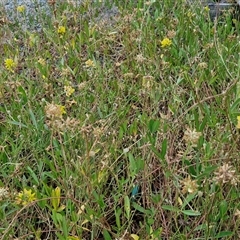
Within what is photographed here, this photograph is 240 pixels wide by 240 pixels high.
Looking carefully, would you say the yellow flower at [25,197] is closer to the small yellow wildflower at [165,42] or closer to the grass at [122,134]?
the grass at [122,134]

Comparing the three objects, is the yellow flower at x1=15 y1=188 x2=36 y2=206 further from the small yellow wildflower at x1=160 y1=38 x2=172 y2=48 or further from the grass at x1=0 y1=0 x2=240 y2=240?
the small yellow wildflower at x1=160 y1=38 x2=172 y2=48

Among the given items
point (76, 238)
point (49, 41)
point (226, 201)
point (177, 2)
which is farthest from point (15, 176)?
point (177, 2)

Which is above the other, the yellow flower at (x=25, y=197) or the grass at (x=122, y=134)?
the yellow flower at (x=25, y=197)

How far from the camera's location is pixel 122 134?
1.60 metres

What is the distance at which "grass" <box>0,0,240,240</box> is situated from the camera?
128 centimetres

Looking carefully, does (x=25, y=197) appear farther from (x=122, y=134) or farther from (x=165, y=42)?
(x=165, y=42)

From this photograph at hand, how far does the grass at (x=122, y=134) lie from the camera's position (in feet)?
4.21

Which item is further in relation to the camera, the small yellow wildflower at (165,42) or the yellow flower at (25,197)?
the small yellow wildflower at (165,42)

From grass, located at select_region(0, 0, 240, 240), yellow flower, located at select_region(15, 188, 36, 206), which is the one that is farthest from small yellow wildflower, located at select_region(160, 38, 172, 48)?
yellow flower, located at select_region(15, 188, 36, 206)

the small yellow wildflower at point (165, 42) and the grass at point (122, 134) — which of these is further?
the small yellow wildflower at point (165, 42)

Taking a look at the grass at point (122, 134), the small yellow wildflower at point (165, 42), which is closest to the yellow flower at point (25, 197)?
the grass at point (122, 134)

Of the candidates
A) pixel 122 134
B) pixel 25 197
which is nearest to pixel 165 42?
pixel 122 134

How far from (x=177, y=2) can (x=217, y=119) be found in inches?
51.2

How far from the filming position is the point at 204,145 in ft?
4.70
